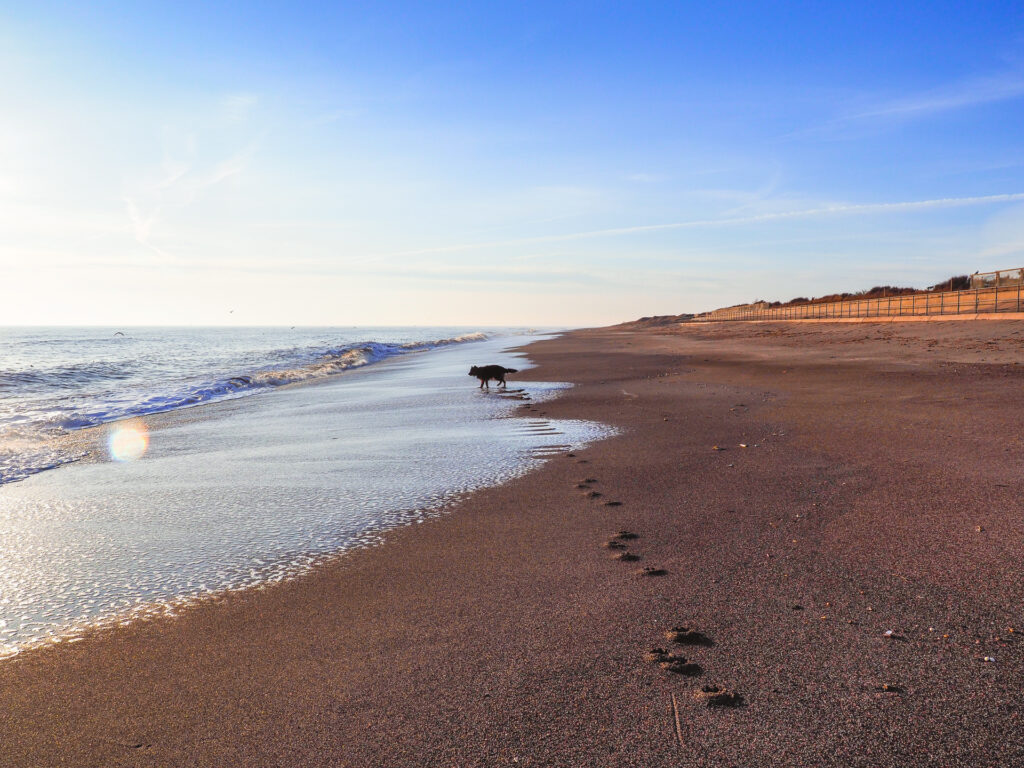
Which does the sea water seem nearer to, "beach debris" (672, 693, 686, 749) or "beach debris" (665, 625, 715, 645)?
"beach debris" (665, 625, 715, 645)

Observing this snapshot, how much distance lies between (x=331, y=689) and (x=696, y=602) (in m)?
1.79

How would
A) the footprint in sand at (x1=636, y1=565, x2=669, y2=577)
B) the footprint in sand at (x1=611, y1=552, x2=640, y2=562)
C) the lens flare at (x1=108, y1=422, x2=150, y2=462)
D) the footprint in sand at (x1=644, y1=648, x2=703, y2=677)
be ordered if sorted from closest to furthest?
the footprint in sand at (x1=644, y1=648, x2=703, y2=677) < the footprint in sand at (x1=636, y1=565, x2=669, y2=577) < the footprint in sand at (x1=611, y1=552, x2=640, y2=562) < the lens flare at (x1=108, y1=422, x2=150, y2=462)

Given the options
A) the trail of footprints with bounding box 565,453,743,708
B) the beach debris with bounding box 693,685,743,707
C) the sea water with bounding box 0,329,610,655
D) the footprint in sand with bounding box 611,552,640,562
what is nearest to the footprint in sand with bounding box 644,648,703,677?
the trail of footprints with bounding box 565,453,743,708

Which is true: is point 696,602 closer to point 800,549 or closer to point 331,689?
point 800,549

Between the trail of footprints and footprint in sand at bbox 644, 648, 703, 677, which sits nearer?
the trail of footprints

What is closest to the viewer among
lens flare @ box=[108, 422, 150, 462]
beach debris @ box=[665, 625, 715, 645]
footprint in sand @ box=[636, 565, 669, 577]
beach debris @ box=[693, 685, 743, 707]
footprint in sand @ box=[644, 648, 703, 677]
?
beach debris @ box=[693, 685, 743, 707]

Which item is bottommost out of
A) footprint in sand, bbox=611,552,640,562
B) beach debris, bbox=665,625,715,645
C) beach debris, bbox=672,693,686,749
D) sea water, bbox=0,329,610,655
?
beach debris, bbox=672,693,686,749

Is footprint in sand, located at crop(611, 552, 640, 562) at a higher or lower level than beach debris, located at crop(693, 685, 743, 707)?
higher

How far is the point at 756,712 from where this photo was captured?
2215 millimetres

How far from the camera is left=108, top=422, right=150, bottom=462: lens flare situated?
779 cm

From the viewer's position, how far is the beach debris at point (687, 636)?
2.73 meters

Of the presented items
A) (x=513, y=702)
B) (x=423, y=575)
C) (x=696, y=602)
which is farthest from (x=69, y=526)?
(x=696, y=602)

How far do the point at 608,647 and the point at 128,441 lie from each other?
866 cm

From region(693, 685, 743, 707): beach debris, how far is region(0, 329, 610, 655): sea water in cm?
247
